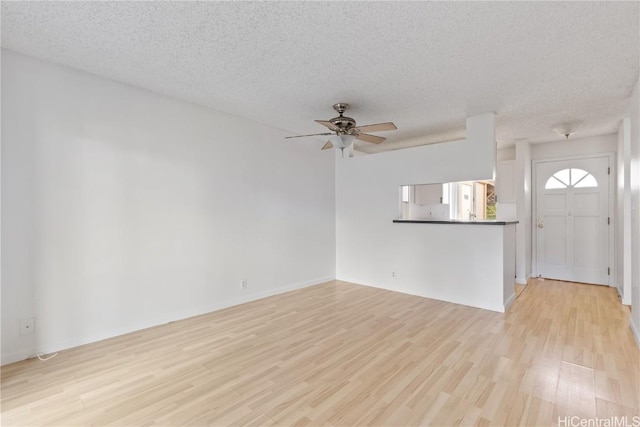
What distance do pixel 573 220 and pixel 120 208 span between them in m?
6.99

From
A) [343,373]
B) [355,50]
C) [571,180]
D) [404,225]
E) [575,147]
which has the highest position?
[355,50]

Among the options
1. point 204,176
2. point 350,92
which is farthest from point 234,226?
point 350,92

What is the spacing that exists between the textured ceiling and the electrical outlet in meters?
2.32

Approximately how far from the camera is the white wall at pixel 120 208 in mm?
2568

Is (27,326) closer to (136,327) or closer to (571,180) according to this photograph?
(136,327)

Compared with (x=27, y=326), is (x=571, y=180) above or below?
above

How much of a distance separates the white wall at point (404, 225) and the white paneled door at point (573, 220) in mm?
2594

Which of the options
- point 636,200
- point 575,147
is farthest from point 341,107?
point 575,147

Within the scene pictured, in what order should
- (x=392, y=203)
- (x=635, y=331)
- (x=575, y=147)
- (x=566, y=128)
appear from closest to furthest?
(x=635, y=331), (x=566, y=128), (x=392, y=203), (x=575, y=147)

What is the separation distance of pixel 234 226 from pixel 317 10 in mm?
2886

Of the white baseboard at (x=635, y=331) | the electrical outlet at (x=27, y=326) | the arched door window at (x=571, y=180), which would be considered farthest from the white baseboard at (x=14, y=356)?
the arched door window at (x=571, y=180)

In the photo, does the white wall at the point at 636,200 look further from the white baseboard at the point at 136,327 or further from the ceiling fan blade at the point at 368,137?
the white baseboard at the point at 136,327

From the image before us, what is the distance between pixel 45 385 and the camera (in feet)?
A: 7.25

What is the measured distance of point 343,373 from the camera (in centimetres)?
235
